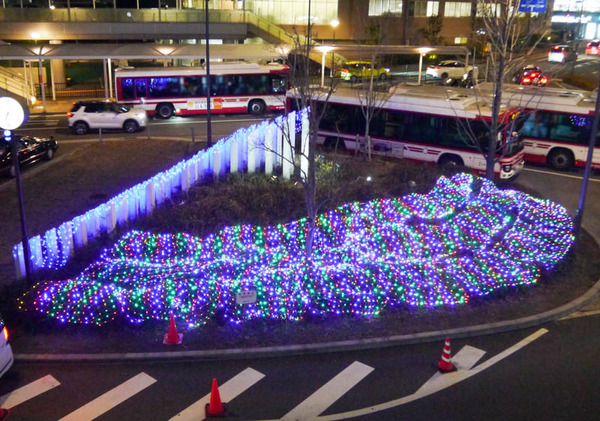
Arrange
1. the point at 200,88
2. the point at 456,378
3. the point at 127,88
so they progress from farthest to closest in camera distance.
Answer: the point at 200,88 < the point at 127,88 < the point at 456,378

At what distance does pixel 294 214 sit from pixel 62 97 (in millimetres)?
28360

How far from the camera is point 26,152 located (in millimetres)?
20375

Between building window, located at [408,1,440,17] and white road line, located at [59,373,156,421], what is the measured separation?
55.4 m

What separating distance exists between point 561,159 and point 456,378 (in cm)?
1471

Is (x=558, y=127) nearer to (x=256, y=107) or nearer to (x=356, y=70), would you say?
(x=256, y=107)

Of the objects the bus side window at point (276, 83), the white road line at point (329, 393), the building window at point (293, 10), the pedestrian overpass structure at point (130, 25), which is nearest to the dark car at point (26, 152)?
the bus side window at point (276, 83)

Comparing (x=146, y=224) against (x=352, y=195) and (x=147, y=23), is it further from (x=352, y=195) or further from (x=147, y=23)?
(x=147, y=23)

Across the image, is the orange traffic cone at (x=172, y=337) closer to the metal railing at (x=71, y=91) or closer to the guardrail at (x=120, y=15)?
the metal railing at (x=71, y=91)

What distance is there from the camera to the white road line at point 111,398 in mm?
8195

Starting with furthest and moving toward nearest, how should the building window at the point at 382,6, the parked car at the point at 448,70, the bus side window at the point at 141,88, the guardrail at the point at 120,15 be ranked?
the building window at the point at 382,6
the parked car at the point at 448,70
the guardrail at the point at 120,15
the bus side window at the point at 141,88

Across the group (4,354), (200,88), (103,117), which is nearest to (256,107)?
(200,88)

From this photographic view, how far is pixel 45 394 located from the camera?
8688 mm

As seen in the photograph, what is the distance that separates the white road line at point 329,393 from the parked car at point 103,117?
20.7m

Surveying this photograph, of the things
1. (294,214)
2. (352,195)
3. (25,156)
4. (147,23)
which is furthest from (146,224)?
(147,23)
